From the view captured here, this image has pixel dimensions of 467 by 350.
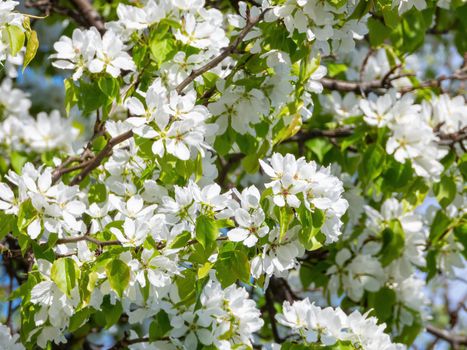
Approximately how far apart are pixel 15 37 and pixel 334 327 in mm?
911

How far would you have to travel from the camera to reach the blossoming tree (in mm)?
1772

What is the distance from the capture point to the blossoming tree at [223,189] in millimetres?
1772

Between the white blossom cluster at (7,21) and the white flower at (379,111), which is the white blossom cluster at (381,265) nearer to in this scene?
the white flower at (379,111)

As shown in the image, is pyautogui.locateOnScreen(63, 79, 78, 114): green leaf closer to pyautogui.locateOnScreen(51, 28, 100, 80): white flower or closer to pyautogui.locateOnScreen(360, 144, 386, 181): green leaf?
pyautogui.locateOnScreen(51, 28, 100, 80): white flower

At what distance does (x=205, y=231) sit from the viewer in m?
1.74

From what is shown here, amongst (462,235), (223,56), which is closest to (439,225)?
(462,235)

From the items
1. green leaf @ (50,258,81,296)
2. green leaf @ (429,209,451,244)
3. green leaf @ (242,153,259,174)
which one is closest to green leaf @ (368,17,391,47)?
green leaf @ (429,209,451,244)


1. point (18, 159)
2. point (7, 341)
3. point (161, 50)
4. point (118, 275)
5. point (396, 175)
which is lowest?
point (18, 159)

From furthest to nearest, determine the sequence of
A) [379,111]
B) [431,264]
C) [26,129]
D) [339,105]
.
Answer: [26,129] → [339,105] → [431,264] → [379,111]

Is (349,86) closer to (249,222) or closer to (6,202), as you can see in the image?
(249,222)

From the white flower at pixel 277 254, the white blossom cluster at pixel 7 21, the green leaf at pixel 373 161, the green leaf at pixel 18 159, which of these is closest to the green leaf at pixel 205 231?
the white flower at pixel 277 254

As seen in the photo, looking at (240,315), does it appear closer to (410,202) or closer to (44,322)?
(44,322)

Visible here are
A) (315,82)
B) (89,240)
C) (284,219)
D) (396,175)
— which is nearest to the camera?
(284,219)

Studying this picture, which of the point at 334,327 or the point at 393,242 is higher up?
the point at 334,327
